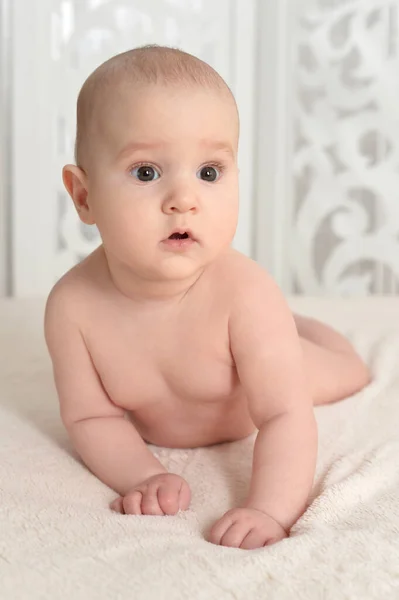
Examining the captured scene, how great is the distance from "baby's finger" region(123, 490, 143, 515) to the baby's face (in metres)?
0.23

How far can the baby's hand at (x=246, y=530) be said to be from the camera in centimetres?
80

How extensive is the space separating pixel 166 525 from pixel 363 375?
0.59 metres

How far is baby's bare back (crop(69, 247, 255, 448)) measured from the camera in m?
1.00

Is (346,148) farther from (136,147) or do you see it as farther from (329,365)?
(136,147)

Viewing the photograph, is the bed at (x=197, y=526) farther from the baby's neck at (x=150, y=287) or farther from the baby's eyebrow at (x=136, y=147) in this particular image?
the baby's eyebrow at (x=136, y=147)

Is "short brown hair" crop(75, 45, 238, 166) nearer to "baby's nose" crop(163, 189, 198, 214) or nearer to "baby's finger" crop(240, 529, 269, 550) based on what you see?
"baby's nose" crop(163, 189, 198, 214)

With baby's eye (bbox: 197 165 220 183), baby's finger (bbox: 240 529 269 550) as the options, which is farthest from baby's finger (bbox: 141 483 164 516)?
baby's eye (bbox: 197 165 220 183)

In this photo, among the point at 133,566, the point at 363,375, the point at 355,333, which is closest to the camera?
the point at 133,566

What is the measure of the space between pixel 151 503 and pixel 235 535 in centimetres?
11

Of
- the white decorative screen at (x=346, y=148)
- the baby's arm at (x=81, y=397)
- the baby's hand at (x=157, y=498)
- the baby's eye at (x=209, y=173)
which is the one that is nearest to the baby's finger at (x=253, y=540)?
the baby's hand at (x=157, y=498)

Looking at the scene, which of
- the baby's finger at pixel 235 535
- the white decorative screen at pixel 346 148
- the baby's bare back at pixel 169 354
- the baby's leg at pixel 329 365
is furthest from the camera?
the white decorative screen at pixel 346 148

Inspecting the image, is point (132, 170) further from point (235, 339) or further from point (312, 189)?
point (312, 189)

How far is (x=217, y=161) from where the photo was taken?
0.91 metres

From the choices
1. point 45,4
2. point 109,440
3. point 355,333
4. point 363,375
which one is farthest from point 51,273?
point 109,440
